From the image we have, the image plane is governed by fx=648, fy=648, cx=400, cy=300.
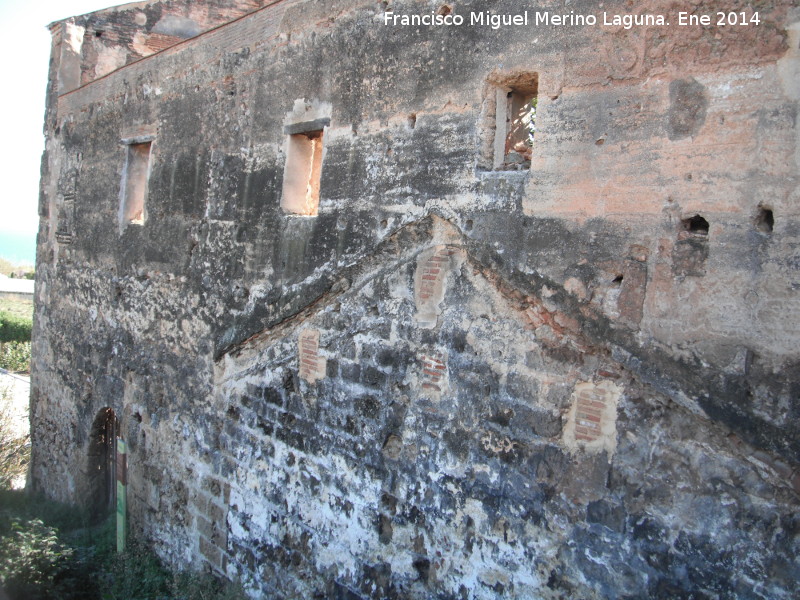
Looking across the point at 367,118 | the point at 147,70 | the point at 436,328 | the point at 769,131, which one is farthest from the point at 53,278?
the point at 769,131

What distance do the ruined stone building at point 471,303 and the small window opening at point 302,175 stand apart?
3 centimetres

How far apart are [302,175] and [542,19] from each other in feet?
7.98

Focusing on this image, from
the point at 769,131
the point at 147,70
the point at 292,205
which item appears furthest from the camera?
the point at 147,70

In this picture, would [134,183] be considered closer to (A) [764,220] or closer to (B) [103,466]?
→ (B) [103,466]

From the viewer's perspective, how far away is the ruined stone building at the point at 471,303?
303 cm

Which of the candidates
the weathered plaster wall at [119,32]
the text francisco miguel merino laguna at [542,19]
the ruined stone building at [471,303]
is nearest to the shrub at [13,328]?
the weathered plaster wall at [119,32]

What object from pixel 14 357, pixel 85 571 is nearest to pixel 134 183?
pixel 85 571

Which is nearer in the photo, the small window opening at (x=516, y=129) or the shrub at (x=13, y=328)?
the small window opening at (x=516, y=129)

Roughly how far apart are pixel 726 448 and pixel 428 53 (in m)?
2.96

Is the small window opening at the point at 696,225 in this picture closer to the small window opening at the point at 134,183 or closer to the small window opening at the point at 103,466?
the small window opening at the point at 134,183

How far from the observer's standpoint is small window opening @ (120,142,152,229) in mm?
7242

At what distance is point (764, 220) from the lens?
2.99m

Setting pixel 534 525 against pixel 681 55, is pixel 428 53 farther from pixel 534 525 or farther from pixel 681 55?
pixel 534 525

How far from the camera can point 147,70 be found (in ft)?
22.6
